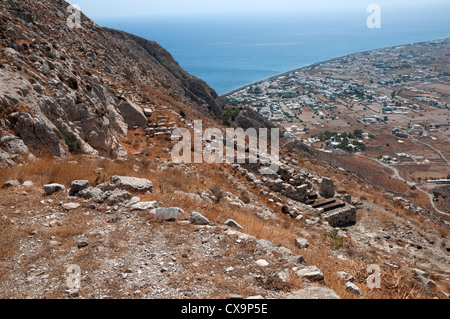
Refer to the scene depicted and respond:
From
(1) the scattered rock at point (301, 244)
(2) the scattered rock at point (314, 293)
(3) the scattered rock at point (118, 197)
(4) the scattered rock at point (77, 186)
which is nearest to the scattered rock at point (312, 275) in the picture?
(2) the scattered rock at point (314, 293)

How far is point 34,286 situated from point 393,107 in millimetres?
122655

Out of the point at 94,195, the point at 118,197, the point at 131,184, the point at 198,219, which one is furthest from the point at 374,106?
the point at 94,195

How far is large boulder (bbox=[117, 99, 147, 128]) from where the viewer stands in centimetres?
1881

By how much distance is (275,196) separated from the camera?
549 inches

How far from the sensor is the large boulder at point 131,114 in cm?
1881

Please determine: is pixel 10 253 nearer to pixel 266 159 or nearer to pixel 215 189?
pixel 215 189

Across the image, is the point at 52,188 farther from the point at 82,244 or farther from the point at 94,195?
the point at 82,244

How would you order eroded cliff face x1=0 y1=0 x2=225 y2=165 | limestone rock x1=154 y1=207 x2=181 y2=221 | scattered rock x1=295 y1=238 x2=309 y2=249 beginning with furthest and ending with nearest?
eroded cliff face x1=0 y1=0 x2=225 y2=165
scattered rock x1=295 y1=238 x2=309 y2=249
limestone rock x1=154 y1=207 x2=181 y2=221

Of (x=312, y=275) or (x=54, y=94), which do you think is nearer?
(x=312, y=275)

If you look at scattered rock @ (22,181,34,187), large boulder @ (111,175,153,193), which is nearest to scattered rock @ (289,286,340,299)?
large boulder @ (111,175,153,193)

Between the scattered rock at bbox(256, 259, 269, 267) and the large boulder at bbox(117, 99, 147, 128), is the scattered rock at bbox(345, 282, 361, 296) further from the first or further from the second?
the large boulder at bbox(117, 99, 147, 128)

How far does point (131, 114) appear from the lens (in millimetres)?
19109

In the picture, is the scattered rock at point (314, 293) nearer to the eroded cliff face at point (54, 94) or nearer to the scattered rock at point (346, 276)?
the scattered rock at point (346, 276)

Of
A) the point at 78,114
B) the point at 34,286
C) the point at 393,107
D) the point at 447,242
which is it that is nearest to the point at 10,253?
the point at 34,286
